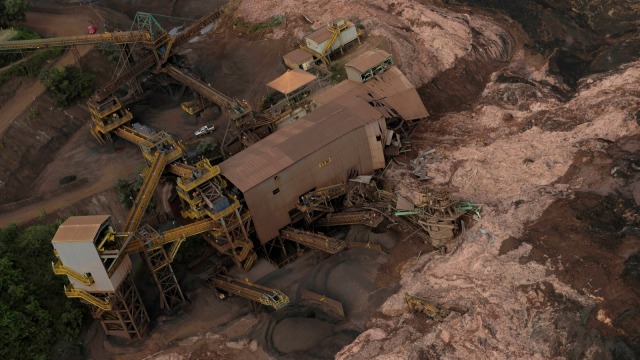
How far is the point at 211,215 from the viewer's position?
5909 cm

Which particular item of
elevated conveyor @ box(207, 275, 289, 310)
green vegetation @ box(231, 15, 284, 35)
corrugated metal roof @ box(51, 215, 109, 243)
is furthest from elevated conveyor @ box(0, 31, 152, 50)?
elevated conveyor @ box(207, 275, 289, 310)

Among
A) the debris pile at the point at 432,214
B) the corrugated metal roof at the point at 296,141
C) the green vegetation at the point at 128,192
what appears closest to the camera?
the debris pile at the point at 432,214

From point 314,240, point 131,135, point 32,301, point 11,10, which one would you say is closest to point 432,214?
point 314,240

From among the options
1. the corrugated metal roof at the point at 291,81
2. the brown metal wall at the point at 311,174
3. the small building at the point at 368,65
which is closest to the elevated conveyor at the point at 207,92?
the corrugated metal roof at the point at 291,81

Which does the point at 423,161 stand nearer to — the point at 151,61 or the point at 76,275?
the point at 76,275

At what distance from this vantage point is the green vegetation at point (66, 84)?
3120 inches

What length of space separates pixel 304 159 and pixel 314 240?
27.1 ft

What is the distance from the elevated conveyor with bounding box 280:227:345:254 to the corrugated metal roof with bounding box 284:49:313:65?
1085 inches

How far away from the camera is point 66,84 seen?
3142 inches

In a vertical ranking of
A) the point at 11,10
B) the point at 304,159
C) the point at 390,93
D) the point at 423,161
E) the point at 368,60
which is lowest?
the point at 423,161

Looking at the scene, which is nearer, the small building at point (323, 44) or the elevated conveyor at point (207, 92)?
the elevated conveyor at point (207, 92)

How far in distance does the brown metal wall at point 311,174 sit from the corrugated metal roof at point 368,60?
1010 centimetres

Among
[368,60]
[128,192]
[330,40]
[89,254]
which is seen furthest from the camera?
[330,40]

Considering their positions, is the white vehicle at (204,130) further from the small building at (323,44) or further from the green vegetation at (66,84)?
the green vegetation at (66,84)
